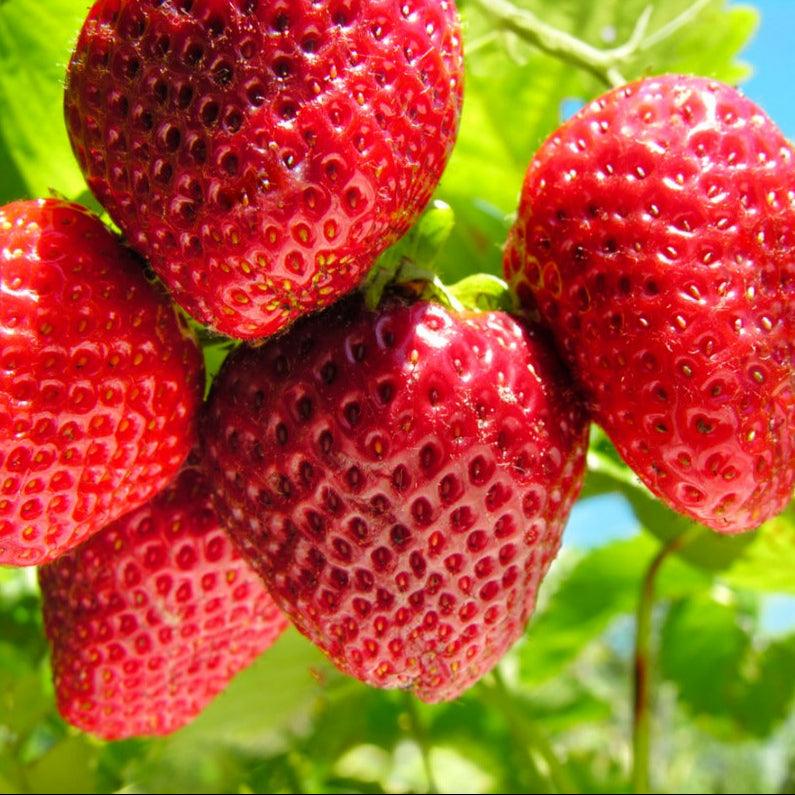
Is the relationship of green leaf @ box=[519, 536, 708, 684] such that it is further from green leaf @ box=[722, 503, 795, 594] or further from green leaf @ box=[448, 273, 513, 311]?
green leaf @ box=[448, 273, 513, 311]

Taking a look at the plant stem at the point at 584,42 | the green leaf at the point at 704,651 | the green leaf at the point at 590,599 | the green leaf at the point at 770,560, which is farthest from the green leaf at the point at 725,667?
the plant stem at the point at 584,42

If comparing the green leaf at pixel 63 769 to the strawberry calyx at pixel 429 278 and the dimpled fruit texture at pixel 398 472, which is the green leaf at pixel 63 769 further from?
the strawberry calyx at pixel 429 278

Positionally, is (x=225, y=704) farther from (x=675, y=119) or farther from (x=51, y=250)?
(x=675, y=119)

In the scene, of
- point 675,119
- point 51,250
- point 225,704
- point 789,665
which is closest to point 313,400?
point 51,250

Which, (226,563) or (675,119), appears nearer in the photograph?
(675,119)

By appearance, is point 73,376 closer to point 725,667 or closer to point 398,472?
point 398,472

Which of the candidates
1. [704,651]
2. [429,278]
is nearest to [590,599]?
[704,651]

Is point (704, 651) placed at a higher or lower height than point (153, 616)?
lower
